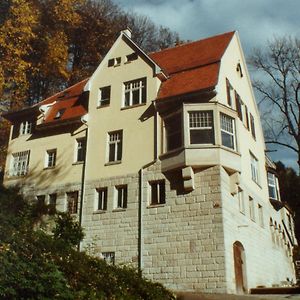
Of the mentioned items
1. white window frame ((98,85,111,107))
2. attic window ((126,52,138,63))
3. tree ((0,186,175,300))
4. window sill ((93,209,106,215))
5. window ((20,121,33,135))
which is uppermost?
attic window ((126,52,138,63))

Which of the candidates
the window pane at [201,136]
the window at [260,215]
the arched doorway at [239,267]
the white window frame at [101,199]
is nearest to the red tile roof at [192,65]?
the window pane at [201,136]

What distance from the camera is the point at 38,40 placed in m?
36.2

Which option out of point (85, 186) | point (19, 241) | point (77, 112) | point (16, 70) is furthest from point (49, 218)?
point (19, 241)

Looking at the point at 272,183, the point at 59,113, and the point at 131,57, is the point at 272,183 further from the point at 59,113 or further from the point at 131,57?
the point at 59,113

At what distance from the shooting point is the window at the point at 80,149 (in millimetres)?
26797

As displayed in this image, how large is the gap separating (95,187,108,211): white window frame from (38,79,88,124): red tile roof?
201 inches

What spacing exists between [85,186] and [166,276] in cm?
739

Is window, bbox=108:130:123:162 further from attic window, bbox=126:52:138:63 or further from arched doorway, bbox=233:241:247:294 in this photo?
arched doorway, bbox=233:241:247:294

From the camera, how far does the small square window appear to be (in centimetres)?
2490

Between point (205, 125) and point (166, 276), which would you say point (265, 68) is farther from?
point (166, 276)

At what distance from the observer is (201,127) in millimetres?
23156

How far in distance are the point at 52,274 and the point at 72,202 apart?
15843mm

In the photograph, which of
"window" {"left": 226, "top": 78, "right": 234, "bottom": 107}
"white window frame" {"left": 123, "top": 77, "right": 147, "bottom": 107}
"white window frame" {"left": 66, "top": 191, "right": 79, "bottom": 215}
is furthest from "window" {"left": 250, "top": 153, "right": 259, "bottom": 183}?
"white window frame" {"left": 66, "top": 191, "right": 79, "bottom": 215}

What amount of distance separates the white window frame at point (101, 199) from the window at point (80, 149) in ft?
8.51
